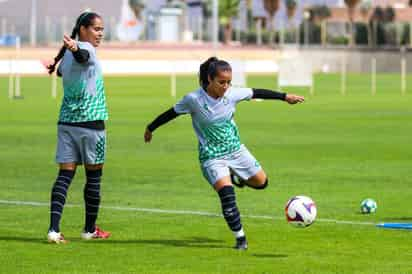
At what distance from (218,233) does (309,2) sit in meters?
123

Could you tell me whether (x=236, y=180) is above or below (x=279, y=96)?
below

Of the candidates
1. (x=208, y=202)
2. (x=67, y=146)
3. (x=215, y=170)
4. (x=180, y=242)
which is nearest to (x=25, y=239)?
(x=67, y=146)

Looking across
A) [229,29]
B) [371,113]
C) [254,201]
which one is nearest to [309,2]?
[229,29]

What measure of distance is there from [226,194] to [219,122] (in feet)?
2.47

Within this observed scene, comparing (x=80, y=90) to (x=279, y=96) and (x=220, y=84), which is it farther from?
(x=279, y=96)

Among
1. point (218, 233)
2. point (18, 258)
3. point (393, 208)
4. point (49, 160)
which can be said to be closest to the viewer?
point (18, 258)

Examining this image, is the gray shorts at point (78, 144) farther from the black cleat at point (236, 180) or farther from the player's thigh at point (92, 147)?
the black cleat at point (236, 180)

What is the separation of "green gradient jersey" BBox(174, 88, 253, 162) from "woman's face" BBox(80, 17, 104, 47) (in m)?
1.06

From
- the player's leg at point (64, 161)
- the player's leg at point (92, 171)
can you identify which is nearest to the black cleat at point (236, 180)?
the player's leg at point (92, 171)

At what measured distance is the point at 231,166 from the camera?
13664mm

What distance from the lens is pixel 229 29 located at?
130 meters

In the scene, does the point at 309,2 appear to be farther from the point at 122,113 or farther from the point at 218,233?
the point at 218,233

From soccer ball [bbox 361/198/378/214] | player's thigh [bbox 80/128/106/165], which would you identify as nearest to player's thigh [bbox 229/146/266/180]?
player's thigh [bbox 80/128/106/165]

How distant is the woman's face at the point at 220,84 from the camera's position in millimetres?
13466
